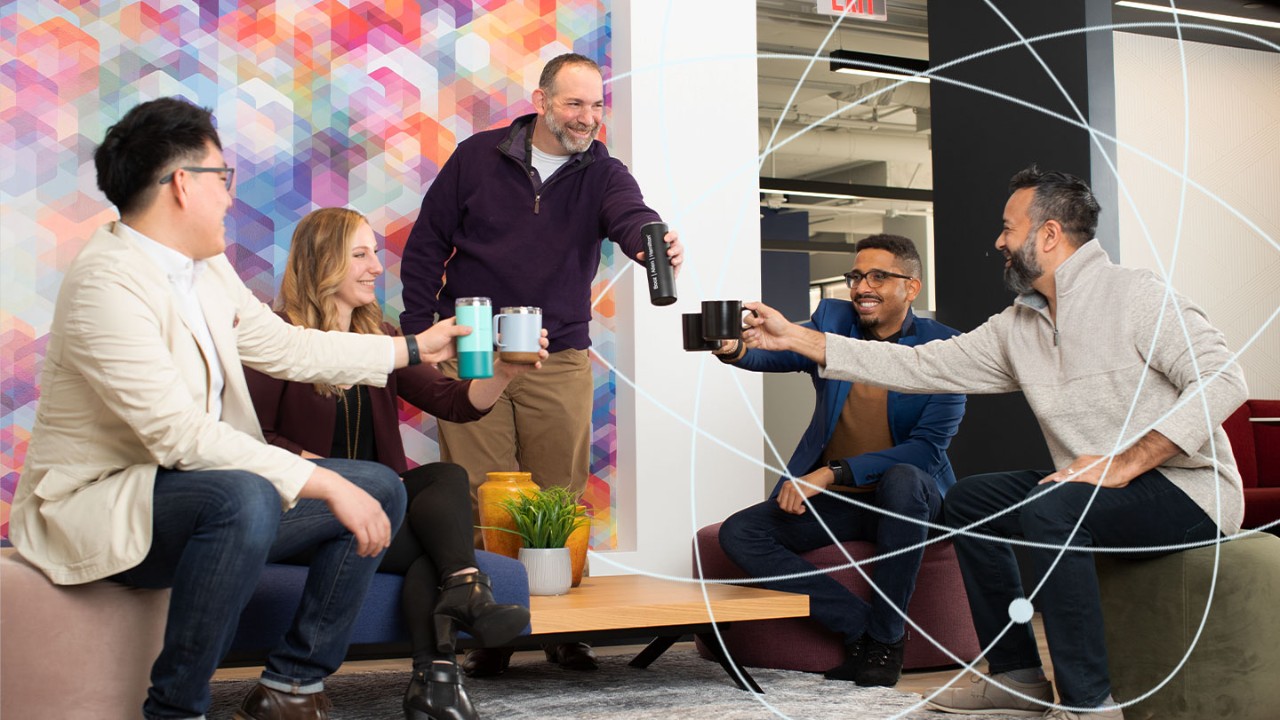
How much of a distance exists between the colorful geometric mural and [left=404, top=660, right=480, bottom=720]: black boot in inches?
62.2

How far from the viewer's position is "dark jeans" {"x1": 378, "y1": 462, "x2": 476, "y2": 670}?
279 centimetres

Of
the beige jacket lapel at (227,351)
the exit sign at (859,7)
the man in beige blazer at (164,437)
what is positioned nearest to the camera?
the man in beige blazer at (164,437)

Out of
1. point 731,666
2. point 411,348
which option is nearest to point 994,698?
point 731,666

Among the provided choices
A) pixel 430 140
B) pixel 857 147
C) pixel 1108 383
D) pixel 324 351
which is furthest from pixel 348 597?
pixel 857 147

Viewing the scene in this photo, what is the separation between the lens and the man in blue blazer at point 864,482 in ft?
12.0

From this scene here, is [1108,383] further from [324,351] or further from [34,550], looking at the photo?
[34,550]

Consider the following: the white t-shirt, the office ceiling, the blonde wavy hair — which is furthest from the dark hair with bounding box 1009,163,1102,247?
the office ceiling

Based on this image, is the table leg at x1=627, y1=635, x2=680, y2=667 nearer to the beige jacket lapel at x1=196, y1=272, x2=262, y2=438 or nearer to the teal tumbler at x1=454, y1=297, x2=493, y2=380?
the teal tumbler at x1=454, y1=297, x2=493, y2=380

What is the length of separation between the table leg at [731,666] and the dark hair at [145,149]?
1.90m

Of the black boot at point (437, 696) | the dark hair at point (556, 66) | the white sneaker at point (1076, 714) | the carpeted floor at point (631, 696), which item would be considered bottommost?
the carpeted floor at point (631, 696)

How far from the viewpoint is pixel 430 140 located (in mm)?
4352

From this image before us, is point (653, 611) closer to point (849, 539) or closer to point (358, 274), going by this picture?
point (849, 539)

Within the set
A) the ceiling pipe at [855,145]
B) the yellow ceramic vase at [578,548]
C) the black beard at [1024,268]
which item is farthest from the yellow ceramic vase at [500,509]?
the ceiling pipe at [855,145]

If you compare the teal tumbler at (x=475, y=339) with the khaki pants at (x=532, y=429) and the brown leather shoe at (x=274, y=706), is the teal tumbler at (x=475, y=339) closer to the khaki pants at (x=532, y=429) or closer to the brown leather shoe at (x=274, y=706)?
the brown leather shoe at (x=274, y=706)
